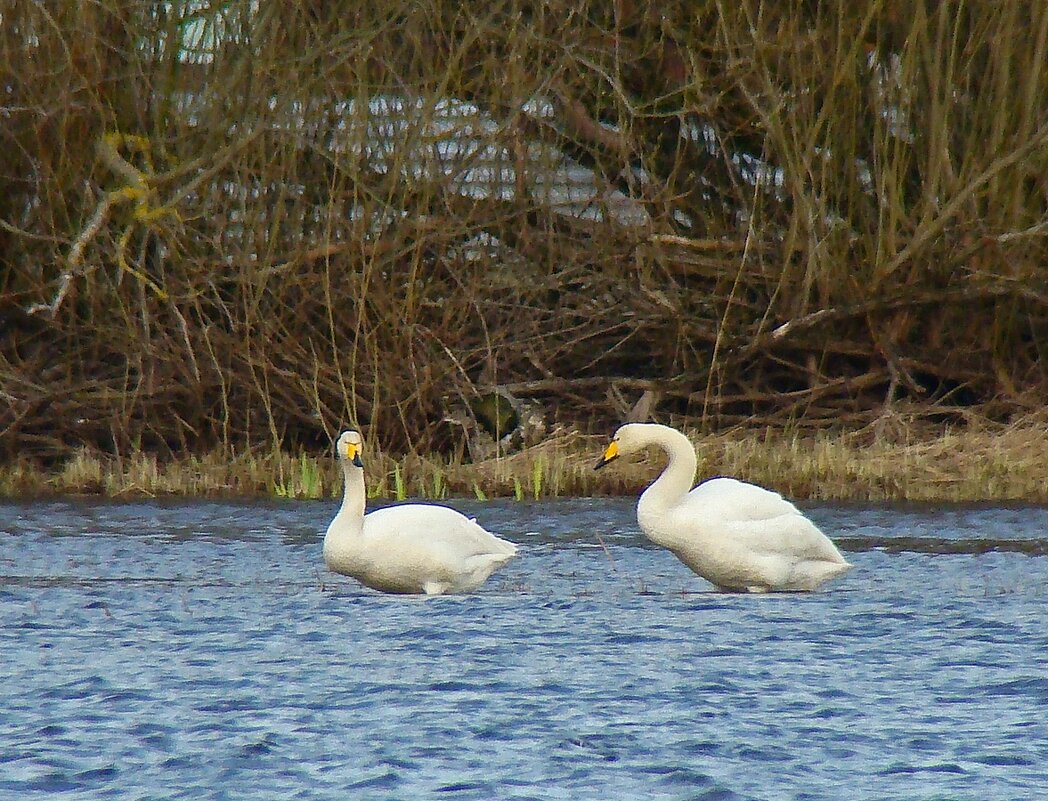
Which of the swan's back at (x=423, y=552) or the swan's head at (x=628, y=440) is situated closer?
the swan's back at (x=423, y=552)

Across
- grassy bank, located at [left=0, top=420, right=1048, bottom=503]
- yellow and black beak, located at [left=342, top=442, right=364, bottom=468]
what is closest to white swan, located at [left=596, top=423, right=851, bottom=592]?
yellow and black beak, located at [left=342, top=442, right=364, bottom=468]

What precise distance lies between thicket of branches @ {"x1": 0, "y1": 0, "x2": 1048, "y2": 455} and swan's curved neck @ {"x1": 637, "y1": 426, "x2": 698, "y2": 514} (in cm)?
455

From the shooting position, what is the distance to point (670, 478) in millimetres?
9852

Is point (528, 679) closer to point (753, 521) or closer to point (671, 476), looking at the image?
point (753, 521)

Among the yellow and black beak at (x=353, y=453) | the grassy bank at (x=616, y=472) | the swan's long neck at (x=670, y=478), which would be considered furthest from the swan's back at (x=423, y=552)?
the grassy bank at (x=616, y=472)

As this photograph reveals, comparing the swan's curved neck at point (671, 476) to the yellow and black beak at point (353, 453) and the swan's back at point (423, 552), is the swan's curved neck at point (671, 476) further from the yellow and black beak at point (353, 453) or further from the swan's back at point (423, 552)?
the yellow and black beak at point (353, 453)

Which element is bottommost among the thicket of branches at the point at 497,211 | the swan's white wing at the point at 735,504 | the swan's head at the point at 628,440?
the swan's white wing at the point at 735,504

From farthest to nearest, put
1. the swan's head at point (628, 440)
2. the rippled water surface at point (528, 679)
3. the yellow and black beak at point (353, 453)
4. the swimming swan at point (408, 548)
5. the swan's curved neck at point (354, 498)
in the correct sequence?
the swan's head at point (628, 440), the yellow and black beak at point (353, 453), the swan's curved neck at point (354, 498), the swimming swan at point (408, 548), the rippled water surface at point (528, 679)

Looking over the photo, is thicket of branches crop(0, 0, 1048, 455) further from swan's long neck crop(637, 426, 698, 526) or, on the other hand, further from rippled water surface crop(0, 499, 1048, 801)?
swan's long neck crop(637, 426, 698, 526)

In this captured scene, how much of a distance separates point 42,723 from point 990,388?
10.7 m

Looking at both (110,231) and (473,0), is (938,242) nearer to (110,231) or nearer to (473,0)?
(473,0)

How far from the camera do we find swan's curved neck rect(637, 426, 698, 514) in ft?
31.6

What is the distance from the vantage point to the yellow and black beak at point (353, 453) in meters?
10.1

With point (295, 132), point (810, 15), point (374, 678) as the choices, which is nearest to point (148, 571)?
point (374, 678)
